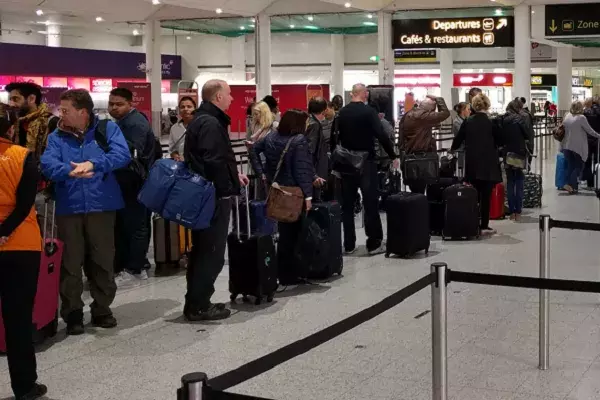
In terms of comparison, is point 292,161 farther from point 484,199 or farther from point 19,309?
point 484,199

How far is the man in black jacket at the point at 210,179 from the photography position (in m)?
6.04

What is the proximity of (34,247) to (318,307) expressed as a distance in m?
2.77

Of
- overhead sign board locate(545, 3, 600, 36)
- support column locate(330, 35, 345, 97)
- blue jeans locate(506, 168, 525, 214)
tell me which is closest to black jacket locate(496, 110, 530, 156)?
blue jeans locate(506, 168, 525, 214)

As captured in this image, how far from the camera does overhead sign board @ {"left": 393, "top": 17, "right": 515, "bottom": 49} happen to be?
1933 cm

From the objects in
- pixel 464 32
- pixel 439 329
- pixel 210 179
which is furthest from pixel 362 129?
pixel 464 32

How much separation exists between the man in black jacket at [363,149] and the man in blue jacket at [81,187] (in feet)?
11.1

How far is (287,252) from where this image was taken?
24.1ft

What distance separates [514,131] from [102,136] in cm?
663

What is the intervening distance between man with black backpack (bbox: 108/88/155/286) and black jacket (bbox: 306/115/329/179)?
1.84m

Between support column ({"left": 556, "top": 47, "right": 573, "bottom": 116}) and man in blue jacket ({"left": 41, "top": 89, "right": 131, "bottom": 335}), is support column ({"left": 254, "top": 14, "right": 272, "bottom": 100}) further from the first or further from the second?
man in blue jacket ({"left": 41, "top": 89, "right": 131, "bottom": 335})

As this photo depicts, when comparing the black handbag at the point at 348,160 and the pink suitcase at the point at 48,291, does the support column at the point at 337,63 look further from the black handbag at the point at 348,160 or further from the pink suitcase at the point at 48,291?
the pink suitcase at the point at 48,291

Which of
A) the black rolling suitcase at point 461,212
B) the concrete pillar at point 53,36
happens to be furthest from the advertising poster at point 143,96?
the black rolling suitcase at point 461,212

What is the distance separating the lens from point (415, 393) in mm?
4617

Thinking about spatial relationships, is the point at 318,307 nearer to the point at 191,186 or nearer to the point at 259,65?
the point at 191,186
